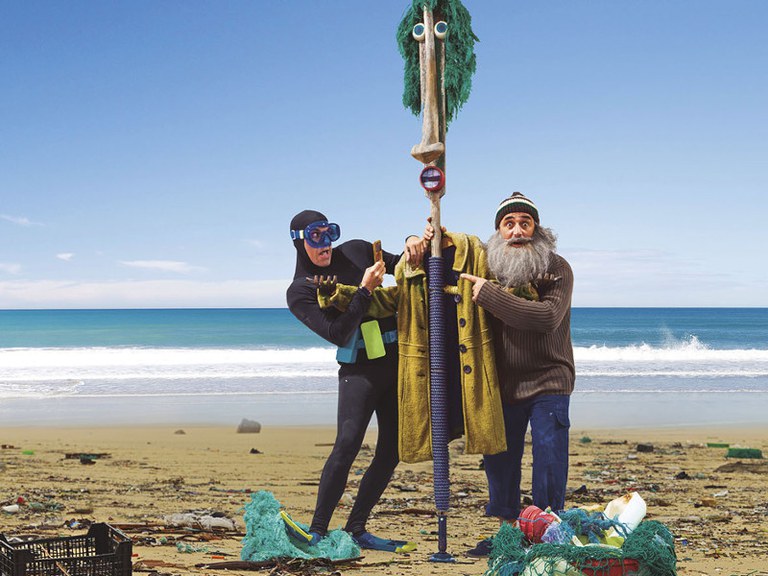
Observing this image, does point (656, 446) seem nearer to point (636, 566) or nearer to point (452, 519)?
point (452, 519)

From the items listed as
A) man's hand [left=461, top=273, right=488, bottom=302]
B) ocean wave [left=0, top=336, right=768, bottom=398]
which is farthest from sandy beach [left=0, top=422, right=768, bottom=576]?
ocean wave [left=0, top=336, right=768, bottom=398]

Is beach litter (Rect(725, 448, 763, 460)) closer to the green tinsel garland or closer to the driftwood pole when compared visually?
the driftwood pole

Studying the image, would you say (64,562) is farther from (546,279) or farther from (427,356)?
(546,279)

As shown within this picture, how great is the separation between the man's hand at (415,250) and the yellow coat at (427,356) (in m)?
0.05

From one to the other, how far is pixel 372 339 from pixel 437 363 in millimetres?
439

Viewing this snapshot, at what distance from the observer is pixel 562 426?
5.13 meters

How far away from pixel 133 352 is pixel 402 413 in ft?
91.1

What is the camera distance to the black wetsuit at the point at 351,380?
5355 millimetres

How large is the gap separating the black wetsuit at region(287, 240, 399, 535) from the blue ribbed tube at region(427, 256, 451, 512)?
0.33 meters

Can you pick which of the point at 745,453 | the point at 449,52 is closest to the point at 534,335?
the point at 449,52

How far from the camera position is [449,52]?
219 inches

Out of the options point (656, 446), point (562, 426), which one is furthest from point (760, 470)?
point (562, 426)

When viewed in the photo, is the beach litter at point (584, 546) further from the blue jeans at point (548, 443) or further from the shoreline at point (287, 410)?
the shoreline at point (287, 410)

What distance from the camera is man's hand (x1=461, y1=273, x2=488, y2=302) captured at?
507cm
